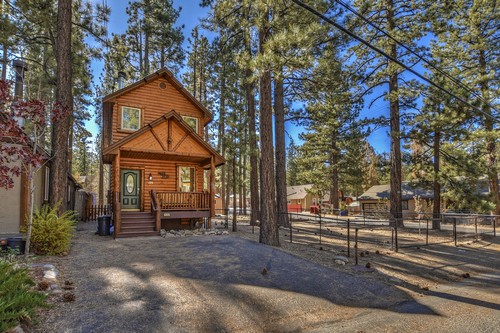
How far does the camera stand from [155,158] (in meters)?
13.2

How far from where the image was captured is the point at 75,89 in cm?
1861

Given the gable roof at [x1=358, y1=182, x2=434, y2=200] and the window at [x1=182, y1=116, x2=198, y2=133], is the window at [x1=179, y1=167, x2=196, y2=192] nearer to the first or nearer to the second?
the window at [x1=182, y1=116, x2=198, y2=133]

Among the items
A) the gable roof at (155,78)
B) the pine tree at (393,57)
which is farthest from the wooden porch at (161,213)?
the pine tree at (393,57)

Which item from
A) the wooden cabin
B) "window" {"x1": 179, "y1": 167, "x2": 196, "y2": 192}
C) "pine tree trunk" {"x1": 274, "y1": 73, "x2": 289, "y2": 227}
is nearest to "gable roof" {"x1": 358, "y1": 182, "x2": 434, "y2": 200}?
"pine tree trunk" {"x1": 274, "y1": 73, "x2": 289, "y2": 227}

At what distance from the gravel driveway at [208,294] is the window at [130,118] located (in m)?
7.45

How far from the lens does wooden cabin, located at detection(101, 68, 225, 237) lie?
11492 mm

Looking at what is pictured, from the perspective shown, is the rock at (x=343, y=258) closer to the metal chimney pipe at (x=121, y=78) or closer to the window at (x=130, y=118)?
the window at (x=130, y=118)

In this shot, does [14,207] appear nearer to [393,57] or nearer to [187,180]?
[187,180]

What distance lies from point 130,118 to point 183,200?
16.3 feet

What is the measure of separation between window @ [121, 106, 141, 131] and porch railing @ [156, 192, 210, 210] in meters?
3.97

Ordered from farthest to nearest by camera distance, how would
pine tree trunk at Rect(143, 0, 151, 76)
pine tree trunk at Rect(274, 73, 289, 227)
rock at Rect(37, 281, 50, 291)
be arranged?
1. pine tree trunk at Rect(143, 0, 151, 76)
2. pine tree trunk at Rect(274, 73, 289, 227)
3. rock at Rect(37, 281, 50, 291)

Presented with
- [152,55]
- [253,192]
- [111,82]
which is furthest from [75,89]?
[253,192]

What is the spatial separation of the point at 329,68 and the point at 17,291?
11526 millimetres

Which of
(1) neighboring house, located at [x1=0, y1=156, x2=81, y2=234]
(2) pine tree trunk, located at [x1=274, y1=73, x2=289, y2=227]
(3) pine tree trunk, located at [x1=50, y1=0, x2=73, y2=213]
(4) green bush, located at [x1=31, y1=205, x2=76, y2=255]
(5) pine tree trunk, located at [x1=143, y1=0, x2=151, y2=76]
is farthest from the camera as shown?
(5) pine tree trunk, located at [x1=143, y1=0, x2=151, y2=76]
